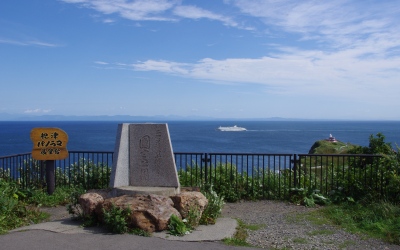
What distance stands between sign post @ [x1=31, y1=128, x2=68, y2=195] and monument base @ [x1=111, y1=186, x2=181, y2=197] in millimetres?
2793

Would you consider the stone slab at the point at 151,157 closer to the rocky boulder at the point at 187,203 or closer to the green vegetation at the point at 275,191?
the green vegetation at the point at 275,191

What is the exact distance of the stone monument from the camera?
8.66 meters

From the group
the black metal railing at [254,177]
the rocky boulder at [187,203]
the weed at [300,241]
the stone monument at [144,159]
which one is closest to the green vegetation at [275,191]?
the black metal railing at [254,177]

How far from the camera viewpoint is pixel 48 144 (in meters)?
10.5

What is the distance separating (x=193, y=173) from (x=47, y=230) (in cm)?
513

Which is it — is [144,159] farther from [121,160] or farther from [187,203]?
[187,203]

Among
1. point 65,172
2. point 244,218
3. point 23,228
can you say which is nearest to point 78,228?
point 23,228

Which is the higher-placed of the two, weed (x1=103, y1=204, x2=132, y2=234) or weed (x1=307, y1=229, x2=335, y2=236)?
weed (x1=103, y1=204, x2=132, y2=234)

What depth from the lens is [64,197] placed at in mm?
10172

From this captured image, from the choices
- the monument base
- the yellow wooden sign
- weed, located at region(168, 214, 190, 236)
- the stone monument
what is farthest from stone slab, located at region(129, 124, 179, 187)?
the yellow wooden sign

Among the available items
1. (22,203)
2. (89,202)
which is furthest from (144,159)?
(22,203)

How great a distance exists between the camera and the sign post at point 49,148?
10367 millimetres

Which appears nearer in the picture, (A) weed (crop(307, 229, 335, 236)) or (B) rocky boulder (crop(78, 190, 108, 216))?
(A) weed (crop(307, 229, 335, 236))

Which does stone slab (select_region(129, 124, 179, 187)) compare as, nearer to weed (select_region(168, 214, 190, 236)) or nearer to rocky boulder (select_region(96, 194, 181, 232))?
rocky boulder (select_region(96, 194, 181, 232))
